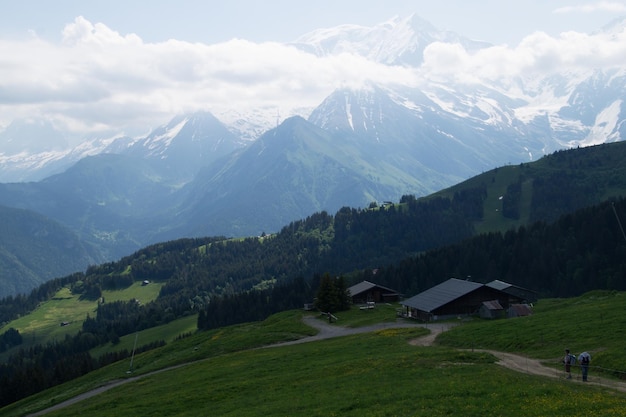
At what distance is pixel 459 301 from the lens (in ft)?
331

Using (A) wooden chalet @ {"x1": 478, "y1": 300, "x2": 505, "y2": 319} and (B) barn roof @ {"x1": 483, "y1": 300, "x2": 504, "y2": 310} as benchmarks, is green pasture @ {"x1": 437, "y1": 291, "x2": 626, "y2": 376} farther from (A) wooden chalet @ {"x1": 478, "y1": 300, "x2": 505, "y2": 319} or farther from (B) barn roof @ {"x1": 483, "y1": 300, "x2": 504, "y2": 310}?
(B) barn roof @ {"x1": 483, "y1": 300, "x2": 504, "y2": 310}

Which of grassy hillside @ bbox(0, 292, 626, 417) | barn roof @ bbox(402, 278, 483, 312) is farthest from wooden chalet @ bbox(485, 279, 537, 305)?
grassy hillside @ bbox(0, 292, 626, 417)

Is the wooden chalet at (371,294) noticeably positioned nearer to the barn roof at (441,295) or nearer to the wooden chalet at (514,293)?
the barn roof at (441,295)

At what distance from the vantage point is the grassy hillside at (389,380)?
3550 cm

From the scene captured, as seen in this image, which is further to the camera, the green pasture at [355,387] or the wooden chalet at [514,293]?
the wooden chalet at [514,293]

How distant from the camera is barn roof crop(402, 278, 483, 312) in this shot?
9925 centimetres

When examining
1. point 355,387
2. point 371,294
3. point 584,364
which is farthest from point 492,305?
point 355,387

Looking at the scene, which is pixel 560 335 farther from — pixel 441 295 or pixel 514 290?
pixel 514 290

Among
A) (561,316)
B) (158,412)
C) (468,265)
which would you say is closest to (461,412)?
(158,412)

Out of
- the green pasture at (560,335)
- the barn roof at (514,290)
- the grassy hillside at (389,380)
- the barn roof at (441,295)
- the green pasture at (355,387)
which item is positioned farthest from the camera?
the barn roof at (514,290)

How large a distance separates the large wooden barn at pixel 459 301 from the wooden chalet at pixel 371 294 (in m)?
31.0

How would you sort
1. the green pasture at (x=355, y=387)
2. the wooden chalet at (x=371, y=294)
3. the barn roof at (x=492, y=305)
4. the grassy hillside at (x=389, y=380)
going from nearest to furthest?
the green pasture at (x=355, y=387)
the grassy hillside at (x=389, y=380)
the barn roof at (x=492, y=305)
the wooden chalet at (x=371, y=294)

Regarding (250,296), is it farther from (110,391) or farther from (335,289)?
(110,391)

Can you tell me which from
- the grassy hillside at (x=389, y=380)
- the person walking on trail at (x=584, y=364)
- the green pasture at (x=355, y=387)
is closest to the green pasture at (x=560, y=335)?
the grassy hillside at (x=389, y=380)
